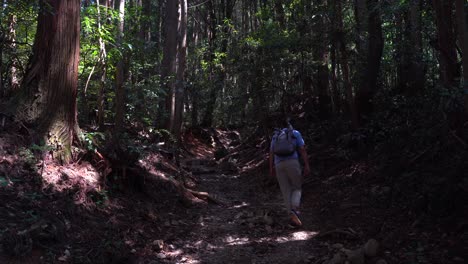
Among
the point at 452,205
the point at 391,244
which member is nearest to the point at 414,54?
the point at 452,205

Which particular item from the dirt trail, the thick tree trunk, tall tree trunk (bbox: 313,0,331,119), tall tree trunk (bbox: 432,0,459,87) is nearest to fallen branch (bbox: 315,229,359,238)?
the dirt trail

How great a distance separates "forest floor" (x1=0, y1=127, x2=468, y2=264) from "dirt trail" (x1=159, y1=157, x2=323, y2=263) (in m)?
0.02

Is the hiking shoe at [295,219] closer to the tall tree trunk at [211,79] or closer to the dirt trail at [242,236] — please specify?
the dirt trail at [242,236]

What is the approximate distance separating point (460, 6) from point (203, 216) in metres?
5.68

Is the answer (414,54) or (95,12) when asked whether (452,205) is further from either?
(95,12)

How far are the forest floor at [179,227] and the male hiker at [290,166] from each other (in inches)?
17.3

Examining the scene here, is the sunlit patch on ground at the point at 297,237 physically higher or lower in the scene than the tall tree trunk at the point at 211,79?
lower

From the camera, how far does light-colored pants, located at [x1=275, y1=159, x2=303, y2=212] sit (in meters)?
6.90

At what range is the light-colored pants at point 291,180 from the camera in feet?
22.6

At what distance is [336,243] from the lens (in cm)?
568

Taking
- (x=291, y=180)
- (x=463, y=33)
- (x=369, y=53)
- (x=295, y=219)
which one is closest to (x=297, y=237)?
(x=295, y=219)

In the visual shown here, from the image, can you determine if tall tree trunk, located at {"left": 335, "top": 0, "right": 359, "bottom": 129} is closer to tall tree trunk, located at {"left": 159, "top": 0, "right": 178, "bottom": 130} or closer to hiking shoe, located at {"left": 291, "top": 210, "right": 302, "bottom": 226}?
hiking shoe, located at {"left": 291, "top": 210, "right": 302, "bottom": 226}

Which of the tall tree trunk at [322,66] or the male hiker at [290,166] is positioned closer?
the male hiker at [290,166]

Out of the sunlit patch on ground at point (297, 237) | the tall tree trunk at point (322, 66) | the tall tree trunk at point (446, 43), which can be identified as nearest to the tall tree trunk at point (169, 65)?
the tall tree trunk at point (322, 66)
